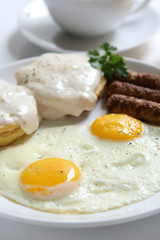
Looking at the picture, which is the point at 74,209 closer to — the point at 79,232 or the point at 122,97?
the point at 79,232

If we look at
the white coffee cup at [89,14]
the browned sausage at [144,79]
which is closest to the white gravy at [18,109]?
the browned sausage at [144,79]

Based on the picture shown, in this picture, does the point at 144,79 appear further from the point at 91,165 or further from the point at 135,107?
the point at 91,165

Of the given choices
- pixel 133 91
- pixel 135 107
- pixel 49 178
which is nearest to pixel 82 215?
pixel 49 178

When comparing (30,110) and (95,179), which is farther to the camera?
(30,110)

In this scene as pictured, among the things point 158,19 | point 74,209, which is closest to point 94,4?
point 158,19

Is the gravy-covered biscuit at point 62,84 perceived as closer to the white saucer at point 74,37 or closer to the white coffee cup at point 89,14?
the white saucer at point 74,37

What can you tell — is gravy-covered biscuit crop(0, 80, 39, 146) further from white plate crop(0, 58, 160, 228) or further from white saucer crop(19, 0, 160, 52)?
white saucer crop(19, 0, 160, 52)
